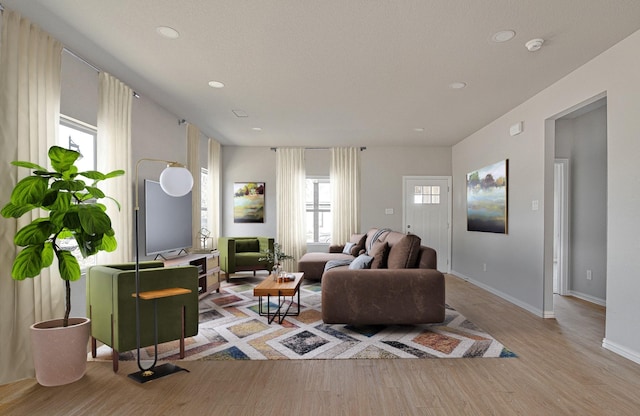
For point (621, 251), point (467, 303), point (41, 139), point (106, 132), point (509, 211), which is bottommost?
point (467, 303)

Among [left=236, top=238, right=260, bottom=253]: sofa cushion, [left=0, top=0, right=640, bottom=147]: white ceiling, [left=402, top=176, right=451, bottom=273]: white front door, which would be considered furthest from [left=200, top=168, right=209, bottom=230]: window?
[left=402, top=176, right=451, bottom=273]: white front door

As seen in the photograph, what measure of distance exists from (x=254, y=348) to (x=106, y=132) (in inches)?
98.1

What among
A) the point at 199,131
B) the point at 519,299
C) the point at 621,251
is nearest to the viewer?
the point at 621,251

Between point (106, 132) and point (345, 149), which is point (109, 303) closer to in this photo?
point (106, 132)

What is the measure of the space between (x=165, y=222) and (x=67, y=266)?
193 cm

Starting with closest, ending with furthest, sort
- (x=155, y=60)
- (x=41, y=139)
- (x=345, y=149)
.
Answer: (x=41, y=139) → (x=155, y=60) → (x=345, y=149)

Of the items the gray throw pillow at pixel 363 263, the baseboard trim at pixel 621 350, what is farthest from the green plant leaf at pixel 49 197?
the baseboard trim at pixel 621 350

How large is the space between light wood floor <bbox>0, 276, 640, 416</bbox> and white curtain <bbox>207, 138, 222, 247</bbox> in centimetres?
377

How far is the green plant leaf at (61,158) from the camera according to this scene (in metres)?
2.35

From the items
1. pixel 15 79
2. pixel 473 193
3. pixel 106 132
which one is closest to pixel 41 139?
pixel 15 79

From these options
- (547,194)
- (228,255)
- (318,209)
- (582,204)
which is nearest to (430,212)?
(318,209)

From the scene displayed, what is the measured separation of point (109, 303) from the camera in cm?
260

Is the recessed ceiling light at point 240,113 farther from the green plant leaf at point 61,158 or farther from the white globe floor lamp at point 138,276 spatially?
the green plant leaf at point 61,158

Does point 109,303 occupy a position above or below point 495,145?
below
